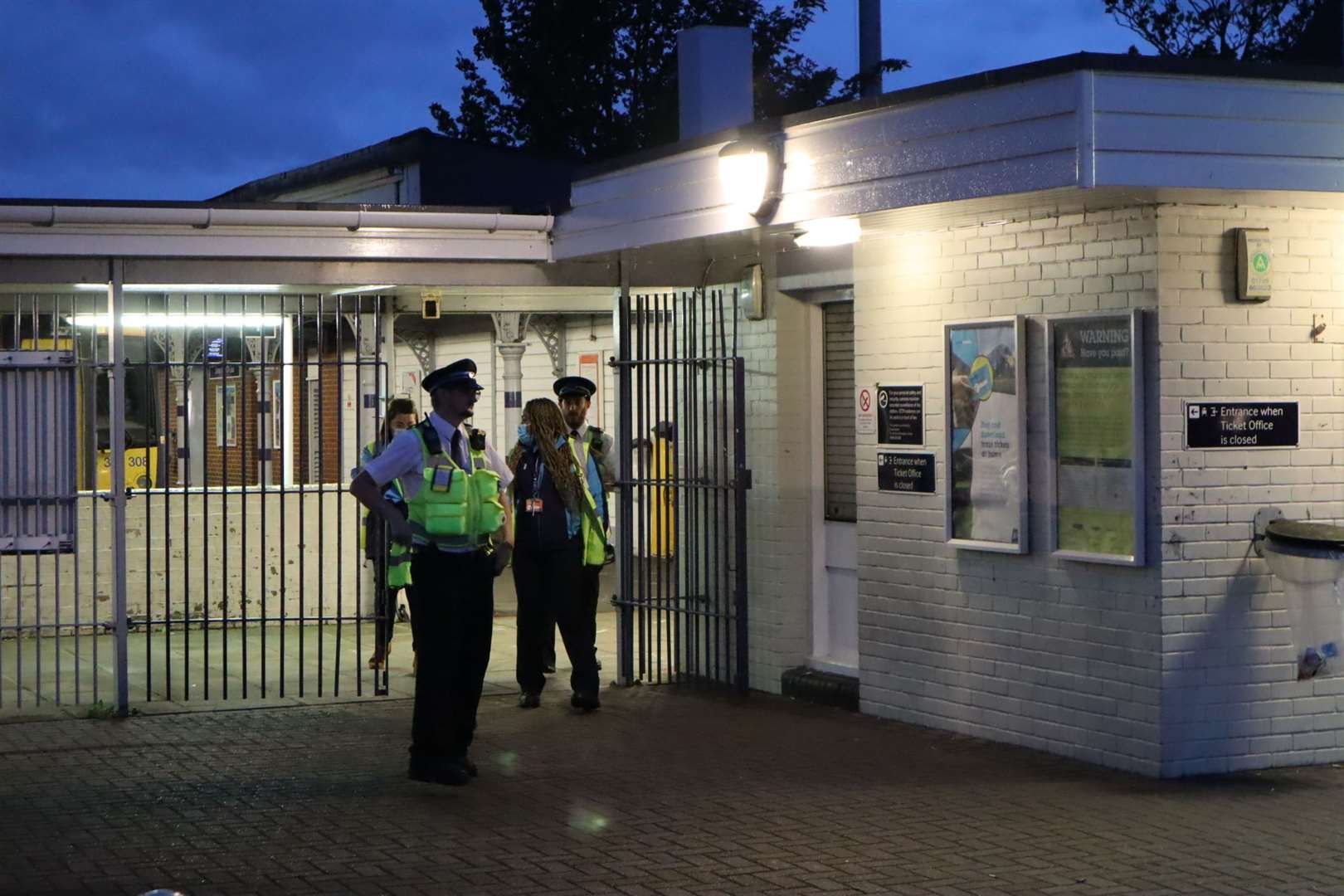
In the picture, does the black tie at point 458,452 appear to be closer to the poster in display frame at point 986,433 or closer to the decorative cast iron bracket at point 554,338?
the poster in display frame at point 986,433

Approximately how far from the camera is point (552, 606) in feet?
33.7

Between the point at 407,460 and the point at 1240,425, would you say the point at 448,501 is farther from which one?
the point at 1240,425

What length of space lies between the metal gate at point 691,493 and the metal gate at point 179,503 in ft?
5.37

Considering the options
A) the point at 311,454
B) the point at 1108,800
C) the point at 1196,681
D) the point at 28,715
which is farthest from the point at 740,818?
the point at 311,454

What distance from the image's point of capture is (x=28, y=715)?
34.0 feet

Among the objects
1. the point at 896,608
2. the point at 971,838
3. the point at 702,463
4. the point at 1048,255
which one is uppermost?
the point at 1048,255

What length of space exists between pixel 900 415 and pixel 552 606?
7.35 ft

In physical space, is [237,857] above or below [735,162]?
below

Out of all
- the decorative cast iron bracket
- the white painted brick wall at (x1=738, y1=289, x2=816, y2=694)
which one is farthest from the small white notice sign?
the decorative cast iron bracket

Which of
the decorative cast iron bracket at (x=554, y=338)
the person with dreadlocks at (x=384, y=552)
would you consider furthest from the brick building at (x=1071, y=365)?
the decorative cast iron bracket at (x=554, y=338)

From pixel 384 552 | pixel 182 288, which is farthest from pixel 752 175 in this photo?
pixel 182 288

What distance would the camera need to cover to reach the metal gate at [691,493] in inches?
434

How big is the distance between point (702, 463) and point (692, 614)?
3.15 ft

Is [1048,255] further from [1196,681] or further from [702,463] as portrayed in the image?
[702,463]
